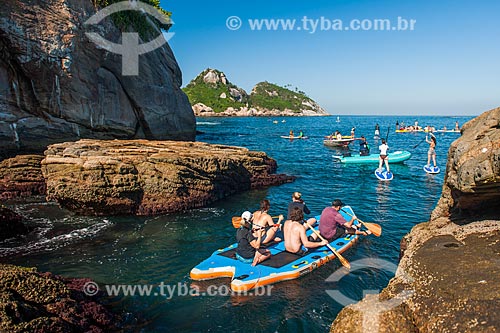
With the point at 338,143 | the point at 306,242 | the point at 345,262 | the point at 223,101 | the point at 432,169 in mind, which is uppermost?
the point at 223,101

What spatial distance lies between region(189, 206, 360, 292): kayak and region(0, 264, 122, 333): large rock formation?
2.62m

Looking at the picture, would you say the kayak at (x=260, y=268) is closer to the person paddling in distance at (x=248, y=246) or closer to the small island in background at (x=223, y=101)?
the person paddling in distance at (x=248, y=246)

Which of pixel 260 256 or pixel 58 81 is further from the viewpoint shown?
pixel 58 81

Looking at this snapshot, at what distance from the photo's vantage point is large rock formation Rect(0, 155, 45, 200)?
1575 cm

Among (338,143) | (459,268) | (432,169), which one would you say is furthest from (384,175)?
(459,268)

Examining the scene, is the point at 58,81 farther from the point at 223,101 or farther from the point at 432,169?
the point at 223,101

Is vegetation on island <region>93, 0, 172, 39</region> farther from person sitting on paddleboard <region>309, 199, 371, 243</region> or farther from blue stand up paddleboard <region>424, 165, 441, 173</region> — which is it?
blue stand up paddleboard <region>424, 165, 441, 173</region>

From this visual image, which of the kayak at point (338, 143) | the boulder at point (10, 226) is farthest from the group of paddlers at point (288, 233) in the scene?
the kayak at point (338, 143)

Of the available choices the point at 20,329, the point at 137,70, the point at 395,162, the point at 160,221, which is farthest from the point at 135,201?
the point at 395,162

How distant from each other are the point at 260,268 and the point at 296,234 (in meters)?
1.42

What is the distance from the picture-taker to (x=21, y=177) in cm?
1625

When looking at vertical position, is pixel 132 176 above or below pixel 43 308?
above

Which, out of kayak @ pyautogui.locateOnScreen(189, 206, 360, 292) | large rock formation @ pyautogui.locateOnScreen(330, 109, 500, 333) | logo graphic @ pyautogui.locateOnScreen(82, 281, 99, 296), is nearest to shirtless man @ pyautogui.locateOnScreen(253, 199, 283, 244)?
kayak @ pyautogui.locateOnScreen(189, 206, 360, 292)

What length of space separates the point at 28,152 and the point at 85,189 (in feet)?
27.6
